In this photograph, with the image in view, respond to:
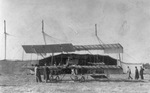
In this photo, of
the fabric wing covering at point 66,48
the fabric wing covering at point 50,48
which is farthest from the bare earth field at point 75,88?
the fabric wing covering at point 66,48

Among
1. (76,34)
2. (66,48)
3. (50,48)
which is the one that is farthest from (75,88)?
(76,34)

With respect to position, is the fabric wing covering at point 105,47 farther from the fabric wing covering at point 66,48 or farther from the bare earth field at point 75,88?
the bare earth field at point 75,88

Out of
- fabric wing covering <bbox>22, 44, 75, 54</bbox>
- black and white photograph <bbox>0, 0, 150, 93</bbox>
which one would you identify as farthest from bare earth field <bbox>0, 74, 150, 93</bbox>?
fabric wing covering <bbox>22, 44, 75, 54</bbox>

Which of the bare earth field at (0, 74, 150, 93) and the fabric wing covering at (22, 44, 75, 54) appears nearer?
the bare earth field at (0, 74, 150, 93)

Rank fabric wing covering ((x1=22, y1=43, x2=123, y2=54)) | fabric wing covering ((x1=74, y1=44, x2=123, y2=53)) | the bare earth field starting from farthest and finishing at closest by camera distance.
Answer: fabric wing covering ((x1=74, y1=44, x2=123, y2=53)) → fabric wing covering ((x1=22, y1=43, x2=123, y2=54)) → the bare earth field

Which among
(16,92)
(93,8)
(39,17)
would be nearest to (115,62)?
(93,8)

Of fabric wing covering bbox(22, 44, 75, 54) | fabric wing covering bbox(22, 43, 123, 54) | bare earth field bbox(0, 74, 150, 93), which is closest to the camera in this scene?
bare earth field bbox(0, 74, 150, 93)

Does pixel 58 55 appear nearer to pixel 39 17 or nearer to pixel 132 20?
pixel 39 17

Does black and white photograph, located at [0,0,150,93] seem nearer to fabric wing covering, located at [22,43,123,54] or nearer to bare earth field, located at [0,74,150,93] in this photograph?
fabric wing covering, located at [22,43,123,54]

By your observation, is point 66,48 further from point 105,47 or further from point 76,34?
point 105,47
